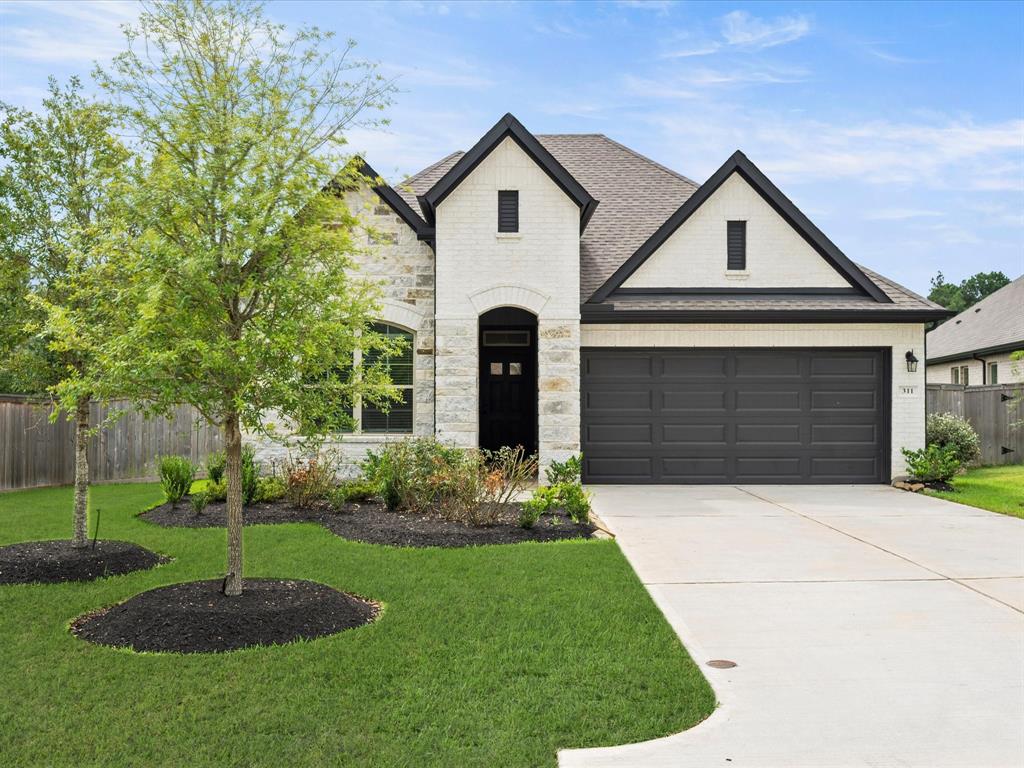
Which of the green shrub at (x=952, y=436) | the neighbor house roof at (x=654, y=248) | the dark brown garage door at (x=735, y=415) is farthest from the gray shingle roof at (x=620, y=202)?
the green shrub at (x=952, y=436)

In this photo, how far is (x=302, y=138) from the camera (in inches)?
254

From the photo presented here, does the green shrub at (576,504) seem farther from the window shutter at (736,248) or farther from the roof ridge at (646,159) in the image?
the roof ridge at (646,159)

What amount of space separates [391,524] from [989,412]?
16.2 m

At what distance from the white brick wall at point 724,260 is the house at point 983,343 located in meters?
13.3

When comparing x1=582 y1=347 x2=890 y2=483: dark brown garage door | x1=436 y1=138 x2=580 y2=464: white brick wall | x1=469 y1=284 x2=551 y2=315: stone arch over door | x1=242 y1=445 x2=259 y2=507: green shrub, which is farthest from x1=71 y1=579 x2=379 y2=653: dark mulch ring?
x1=582 y1=347 x2=890 y2=483: dark brown garage door

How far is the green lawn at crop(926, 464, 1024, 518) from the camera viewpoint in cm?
1227

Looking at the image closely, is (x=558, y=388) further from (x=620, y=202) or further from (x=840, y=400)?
(x=620, y=202)

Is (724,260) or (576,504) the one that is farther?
(724,260)

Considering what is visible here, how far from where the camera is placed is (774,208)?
14562 mm

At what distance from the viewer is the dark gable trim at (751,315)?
14102 millimetres

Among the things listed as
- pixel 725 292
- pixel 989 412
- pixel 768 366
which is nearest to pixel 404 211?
A: pixel 725 292

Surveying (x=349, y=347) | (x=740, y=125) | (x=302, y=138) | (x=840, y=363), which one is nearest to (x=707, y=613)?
(x=349, y=347)

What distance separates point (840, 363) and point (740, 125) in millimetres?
5408

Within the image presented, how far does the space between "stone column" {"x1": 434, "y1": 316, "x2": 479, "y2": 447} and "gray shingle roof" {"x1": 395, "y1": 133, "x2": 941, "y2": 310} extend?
89.9 inches
